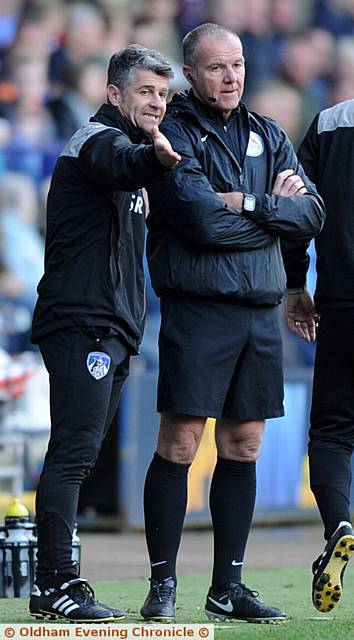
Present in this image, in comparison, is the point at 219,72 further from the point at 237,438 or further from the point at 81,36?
the point at 81,36

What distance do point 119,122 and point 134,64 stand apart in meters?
0.20

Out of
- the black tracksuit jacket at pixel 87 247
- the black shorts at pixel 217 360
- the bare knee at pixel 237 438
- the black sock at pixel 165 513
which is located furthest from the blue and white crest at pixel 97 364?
the bare knee at pixel 237 438

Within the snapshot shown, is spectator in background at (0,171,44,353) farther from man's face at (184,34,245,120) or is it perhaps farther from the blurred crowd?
man's face at (184,34,245,120)

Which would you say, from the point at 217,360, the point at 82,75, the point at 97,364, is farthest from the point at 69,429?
the point at 82,75

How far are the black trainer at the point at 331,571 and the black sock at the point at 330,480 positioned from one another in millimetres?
249

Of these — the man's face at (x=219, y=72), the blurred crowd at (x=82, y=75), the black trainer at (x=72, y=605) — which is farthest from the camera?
the blurred crowd at (x=82, y=75)

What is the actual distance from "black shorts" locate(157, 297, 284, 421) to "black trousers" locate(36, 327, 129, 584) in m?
0.22

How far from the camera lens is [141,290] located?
→ 5.06 meters

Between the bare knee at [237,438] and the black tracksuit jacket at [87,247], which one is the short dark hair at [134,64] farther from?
the bare knee at [237,438]

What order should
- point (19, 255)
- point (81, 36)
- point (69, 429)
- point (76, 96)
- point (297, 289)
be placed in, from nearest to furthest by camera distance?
point (69, 429) → point (297, 289) → point (19, 255) → point (76, 96) → point (81, 36)

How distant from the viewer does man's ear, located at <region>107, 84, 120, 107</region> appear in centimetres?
496

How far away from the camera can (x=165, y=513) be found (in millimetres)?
4969

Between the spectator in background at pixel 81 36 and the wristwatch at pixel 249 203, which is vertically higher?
the spectator in background at pixel 81 36

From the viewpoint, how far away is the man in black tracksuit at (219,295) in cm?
490
